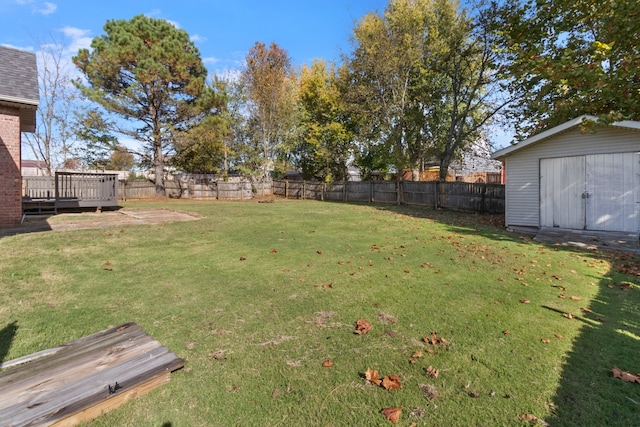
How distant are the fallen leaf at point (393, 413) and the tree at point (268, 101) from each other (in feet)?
78.0

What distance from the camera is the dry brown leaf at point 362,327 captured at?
3.07 metres

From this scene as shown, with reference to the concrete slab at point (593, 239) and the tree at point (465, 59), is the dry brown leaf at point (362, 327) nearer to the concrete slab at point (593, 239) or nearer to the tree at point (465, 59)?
the concrete slab at point (593, 239)

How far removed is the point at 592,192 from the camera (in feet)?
29.0

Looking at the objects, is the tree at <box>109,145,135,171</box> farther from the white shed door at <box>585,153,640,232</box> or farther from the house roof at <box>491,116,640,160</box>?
the white shed door at <box>585,153,640,232</box>

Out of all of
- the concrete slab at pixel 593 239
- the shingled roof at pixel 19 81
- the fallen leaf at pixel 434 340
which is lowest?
the fallen leaf at pixel 434 340

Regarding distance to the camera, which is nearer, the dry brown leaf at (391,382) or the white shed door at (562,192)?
the dry brown leaf at (391,382)

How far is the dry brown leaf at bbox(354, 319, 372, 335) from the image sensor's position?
3.07 m

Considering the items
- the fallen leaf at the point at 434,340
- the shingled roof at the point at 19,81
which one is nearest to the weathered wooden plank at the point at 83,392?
the fallen leaf at the point at 434,340

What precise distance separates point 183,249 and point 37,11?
25007 millimetres

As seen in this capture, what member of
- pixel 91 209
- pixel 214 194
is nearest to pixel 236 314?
pixel 91 209

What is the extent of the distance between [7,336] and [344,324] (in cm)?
312

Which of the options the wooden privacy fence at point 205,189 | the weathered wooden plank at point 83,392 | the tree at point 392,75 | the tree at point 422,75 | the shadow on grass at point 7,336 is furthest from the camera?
the wooden privacy fence at point 205,189

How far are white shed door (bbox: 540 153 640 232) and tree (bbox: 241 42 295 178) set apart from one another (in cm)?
1865

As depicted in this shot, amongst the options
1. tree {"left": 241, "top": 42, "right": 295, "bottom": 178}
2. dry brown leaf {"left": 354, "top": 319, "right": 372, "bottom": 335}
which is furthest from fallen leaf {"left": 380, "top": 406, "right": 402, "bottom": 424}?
tree {"left": 241, "top": 42, "right": 295, "bottom": 178}
